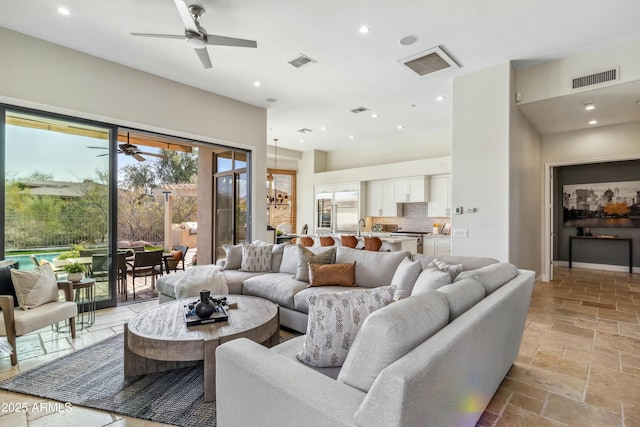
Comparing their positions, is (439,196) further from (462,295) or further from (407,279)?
(462,295)

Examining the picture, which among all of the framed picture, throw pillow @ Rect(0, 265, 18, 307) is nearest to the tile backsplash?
the framed picture

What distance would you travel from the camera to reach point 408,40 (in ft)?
12.3

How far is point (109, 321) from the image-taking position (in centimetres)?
373

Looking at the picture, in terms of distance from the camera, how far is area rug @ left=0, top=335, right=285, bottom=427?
78.1 inches

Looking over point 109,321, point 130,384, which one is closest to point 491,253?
point 130,384

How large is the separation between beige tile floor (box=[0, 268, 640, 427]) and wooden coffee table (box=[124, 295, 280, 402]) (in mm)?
381

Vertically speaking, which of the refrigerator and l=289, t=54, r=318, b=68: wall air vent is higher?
l=289, t=54, r=318, b=68: wall air vent

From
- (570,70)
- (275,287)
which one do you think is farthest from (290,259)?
(570,70)

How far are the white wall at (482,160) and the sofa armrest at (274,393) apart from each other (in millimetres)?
4022

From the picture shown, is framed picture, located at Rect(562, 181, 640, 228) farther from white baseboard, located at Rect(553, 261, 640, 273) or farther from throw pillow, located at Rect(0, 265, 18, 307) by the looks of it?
throw pillow, located at Rect(0, 265, 18, 307)

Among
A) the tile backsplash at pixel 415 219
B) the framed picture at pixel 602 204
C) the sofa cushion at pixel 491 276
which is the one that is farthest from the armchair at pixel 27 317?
the framed picture at pixel 602 204

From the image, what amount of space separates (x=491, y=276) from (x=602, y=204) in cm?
726

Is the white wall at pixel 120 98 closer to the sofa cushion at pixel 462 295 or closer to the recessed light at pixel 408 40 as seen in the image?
the recessed light at pixel 408 40

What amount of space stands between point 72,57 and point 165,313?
11.8 ft
